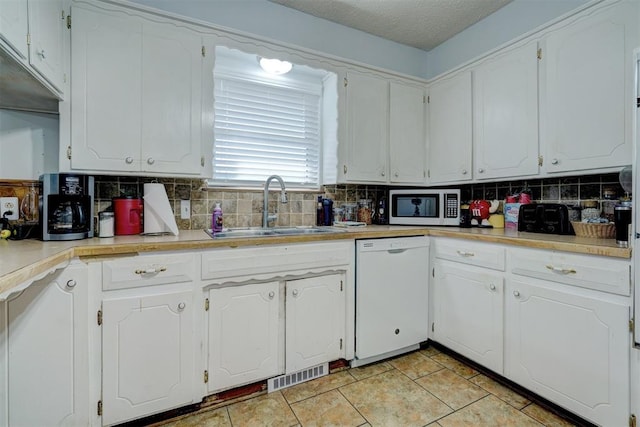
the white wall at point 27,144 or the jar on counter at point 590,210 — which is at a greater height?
the white wall at point 27,144

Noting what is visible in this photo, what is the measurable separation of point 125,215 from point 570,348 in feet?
7.94

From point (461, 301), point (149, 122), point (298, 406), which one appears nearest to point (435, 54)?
point (461, 301)

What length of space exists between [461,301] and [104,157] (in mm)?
2311

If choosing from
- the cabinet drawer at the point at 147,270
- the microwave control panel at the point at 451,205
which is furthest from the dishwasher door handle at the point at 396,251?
the cabinet drawer at the point at 147,270

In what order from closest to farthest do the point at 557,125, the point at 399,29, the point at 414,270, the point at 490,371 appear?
the point at 557,125
the point at 490,371
the point at 414,270
the point at 399,29

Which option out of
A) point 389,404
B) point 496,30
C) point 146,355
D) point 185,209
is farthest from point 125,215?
point 496,30

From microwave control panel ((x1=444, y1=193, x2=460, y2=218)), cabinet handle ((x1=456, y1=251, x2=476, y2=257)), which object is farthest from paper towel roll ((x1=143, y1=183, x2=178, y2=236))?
microwave control panel ((x1=444, y1=193, x2=460, y2=218))

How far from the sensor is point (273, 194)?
7.78 feet

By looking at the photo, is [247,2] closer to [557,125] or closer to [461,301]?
[557,125]

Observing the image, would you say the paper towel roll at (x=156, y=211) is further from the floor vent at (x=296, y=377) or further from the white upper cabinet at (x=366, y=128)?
the white upper cabinet at (x=366, y=128)

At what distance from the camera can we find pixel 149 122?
171cm

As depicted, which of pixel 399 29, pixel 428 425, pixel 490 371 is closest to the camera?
pixel 428 425

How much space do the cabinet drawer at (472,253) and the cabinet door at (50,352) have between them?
6.76 ft

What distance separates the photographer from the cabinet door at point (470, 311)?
182cm
